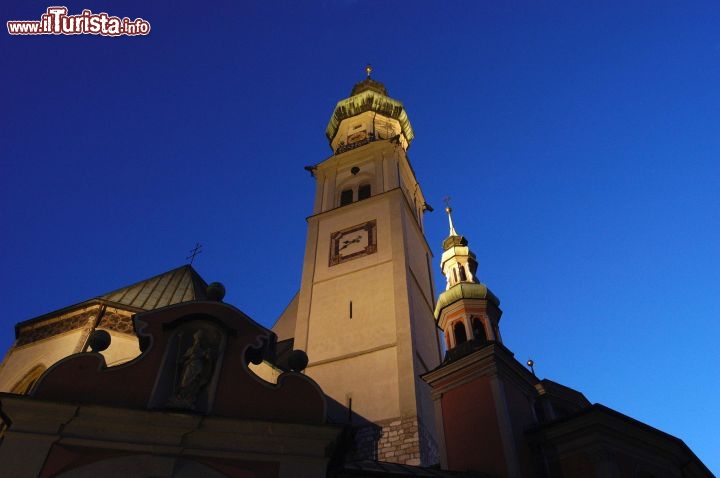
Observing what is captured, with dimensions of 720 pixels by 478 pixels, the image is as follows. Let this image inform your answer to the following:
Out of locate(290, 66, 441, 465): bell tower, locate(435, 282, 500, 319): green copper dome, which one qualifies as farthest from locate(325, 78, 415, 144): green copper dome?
locate(435, 282, 500, 319): green copper dome

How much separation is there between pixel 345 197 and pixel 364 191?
0.84 metres

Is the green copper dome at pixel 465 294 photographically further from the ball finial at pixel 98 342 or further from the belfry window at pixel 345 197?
the belfry window at pixel 345 197

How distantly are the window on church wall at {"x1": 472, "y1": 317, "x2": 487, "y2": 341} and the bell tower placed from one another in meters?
2.10

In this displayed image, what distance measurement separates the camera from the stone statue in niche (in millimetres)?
7273

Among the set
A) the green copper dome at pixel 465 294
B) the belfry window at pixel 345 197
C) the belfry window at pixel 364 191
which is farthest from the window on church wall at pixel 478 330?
the belfry window at pixel 345 197

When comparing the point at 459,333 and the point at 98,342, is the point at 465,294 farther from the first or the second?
the point at 98,342

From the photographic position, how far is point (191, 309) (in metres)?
8.17

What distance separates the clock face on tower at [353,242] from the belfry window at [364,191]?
240cm

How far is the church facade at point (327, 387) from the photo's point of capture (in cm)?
Answer: 687

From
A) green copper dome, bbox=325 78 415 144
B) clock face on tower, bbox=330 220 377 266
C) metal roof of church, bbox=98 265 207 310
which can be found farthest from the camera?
green copper dome, bbox=325 78 415 144

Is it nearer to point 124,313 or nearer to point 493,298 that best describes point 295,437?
point 493,298

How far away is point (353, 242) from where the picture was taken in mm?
21484

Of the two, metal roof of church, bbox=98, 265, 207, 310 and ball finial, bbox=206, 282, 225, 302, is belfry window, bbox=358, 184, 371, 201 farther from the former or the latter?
ball finial, bbox=206, 282, 225, 302

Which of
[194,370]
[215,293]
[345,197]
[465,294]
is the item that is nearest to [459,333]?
[465,294]
